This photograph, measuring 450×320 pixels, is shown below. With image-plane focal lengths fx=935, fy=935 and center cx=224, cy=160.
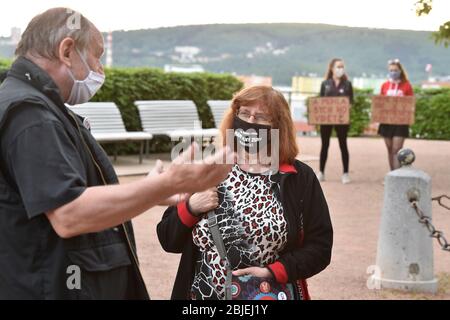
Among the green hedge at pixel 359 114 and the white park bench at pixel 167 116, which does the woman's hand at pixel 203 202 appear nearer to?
the white park bench at pixel 167 116

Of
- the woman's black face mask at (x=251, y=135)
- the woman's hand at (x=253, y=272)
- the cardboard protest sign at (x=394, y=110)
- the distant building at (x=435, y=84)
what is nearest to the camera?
the woman's hand at (x=253, y=272)

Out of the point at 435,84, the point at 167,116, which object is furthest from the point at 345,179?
the point at 435,84

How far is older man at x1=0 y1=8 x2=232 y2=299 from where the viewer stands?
256 cm

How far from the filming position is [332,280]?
7.84 metres

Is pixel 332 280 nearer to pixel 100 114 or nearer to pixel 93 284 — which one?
pixel 93 284

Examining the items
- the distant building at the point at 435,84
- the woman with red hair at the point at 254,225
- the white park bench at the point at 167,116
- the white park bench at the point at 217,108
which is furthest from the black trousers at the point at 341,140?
the distant building at the point at 435,84

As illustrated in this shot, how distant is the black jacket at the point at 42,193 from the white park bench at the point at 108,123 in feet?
42.3

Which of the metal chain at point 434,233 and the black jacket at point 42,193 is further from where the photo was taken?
the metal chain at point 434,233

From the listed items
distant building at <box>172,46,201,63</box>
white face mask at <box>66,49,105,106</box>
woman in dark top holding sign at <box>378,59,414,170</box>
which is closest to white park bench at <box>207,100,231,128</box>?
woman in dark top holding sign at <box>378,59,414,170</box>

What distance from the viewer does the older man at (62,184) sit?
2.56m

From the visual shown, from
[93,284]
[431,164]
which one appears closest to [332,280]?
[93,284]

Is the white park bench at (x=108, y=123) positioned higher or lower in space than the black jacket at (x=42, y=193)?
lower

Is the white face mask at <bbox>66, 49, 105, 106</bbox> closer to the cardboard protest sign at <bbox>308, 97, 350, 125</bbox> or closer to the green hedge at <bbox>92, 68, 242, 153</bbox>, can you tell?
the cardboard protest sign at <bbox>308, 97, 350, 125</bbox>

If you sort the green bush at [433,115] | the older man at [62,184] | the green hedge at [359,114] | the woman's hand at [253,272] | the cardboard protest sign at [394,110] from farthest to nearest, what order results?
1. the green hedge at [359,114]
2. the green bush at [433,115]
3. the cardboard protest sign at [394,110]
4. the woman's hand at [253,272]
5. the older man at [62,184]
